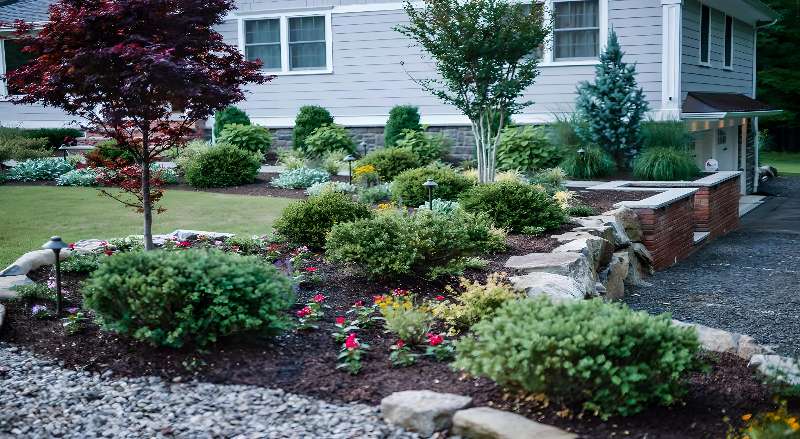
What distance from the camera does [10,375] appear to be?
15.8 ft

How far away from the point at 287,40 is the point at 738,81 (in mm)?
11247

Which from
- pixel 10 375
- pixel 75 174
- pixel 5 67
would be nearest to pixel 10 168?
pixel 75 174

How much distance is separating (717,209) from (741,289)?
4.77 m

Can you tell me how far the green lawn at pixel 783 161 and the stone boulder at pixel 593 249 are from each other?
22061 millimetres

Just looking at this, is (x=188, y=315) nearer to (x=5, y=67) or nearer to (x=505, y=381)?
(x=505, y=381)

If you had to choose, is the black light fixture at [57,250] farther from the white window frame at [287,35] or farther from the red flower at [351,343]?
the white window frame at [287,35]

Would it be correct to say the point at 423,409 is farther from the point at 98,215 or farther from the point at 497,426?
the point at 98,215

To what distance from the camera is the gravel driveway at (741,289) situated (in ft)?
25.0

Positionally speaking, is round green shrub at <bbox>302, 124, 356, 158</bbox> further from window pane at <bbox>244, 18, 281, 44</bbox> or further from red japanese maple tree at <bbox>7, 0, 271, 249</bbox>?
red japanese maple tree at <bbox>7, 0, 271, 249</bbox>

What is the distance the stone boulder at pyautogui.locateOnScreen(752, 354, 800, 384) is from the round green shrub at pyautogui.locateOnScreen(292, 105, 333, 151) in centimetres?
1278

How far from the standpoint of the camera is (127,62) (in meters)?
6.49

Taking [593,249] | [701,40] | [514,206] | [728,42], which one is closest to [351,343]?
[593,249]

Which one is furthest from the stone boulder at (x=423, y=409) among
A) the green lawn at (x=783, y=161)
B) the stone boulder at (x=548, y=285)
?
the green lawn at (x=783, y=161)

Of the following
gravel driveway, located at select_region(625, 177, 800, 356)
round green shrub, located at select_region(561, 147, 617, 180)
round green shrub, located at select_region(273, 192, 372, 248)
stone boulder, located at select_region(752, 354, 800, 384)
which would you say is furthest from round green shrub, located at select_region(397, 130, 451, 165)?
stone boulder, located at select_region(752, 354, 800, 384)
